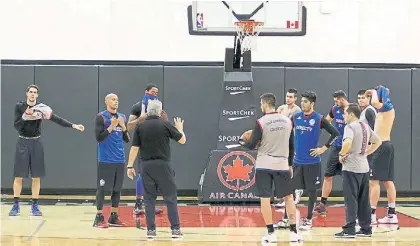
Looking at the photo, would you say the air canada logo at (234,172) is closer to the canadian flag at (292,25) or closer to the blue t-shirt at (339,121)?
the blue t-shirt at (339,121)

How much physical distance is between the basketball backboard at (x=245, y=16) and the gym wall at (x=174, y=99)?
87 centimetres

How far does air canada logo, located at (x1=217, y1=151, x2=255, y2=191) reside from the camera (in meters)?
13.6

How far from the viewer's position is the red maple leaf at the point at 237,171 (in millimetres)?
13656

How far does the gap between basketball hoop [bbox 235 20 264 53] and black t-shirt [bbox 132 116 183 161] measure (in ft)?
14.3

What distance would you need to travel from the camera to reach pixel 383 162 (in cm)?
1146

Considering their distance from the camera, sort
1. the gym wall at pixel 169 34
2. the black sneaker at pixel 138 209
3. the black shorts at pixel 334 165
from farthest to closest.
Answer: the gym wall at pixel 169 34 → the black sneaker at pixel 138 209 → the black shorts at pixel 334 165

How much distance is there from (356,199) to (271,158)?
130cm

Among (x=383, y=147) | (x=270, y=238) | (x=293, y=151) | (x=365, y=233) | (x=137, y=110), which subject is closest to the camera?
(x=270, y=238)

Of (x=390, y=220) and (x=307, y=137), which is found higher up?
(x=307, y=137)

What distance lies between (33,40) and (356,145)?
7.76m

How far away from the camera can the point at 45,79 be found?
14984 mm

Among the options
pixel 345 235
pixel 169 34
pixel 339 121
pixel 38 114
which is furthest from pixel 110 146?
pixel 169 34

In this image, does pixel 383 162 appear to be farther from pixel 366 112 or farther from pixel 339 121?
pixel 339 121

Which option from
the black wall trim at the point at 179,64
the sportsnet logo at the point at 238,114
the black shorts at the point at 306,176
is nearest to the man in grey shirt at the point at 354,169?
the black shorts at the point at 306,176
